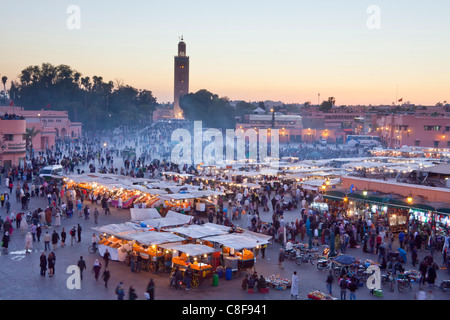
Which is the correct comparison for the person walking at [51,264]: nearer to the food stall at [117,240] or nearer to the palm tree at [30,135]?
the food stall at [117,240]

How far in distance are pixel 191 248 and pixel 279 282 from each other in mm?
2284

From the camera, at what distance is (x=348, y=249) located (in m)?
15.7

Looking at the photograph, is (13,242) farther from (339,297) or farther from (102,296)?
(339,297)

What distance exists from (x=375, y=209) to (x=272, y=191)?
8531mm

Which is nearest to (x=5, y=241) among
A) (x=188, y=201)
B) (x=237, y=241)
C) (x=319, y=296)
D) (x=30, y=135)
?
(x=237, y=241)

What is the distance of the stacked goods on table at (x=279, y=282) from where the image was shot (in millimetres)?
11938

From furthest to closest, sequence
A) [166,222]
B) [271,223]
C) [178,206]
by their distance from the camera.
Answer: [178,206] < [271,223] < [166,222]

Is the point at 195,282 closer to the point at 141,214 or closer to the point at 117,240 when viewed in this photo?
the point at 117,240

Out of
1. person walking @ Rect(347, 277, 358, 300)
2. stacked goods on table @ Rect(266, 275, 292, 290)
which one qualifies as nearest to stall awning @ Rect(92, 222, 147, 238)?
stacked goods on table @ Rect(266, 275, 292, 290)

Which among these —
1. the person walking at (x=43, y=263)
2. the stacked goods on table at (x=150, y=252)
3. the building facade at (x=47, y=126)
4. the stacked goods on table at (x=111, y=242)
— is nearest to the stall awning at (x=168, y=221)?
the stacked goods on table at (x=111, y=242)

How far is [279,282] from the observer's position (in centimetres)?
1201

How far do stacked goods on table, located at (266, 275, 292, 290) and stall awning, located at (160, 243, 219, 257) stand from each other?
1568mm

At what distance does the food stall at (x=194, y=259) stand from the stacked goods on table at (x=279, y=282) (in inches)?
57.2

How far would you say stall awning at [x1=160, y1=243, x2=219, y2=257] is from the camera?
481 inches
